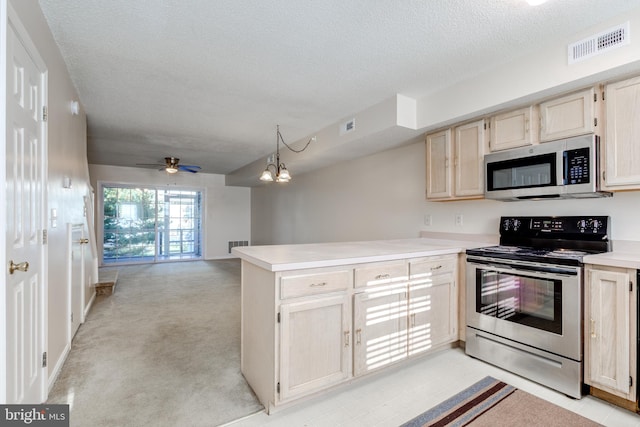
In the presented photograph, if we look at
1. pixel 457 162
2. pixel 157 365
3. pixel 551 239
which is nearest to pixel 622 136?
pixel 551 239

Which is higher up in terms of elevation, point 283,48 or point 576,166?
point 283,48

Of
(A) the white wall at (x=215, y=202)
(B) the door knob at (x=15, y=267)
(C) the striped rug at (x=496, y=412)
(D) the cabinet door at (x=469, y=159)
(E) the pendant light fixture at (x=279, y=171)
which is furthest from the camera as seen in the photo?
(A) the white wall at (x=215, y=202)

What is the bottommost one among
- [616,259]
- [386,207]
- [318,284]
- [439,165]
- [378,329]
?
[378,329]

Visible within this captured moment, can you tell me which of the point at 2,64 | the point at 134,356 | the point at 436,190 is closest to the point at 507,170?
the point at 436,190

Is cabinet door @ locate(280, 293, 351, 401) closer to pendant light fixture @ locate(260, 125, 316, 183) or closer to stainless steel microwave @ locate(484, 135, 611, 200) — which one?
stainless steel microwave @ locate(484, 135, 611, 200)

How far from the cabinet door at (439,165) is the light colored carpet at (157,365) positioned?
245 cm

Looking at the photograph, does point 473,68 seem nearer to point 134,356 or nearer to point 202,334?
point 202,334

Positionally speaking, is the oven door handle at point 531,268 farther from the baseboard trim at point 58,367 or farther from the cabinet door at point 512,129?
the baseboard trim at point 58,367

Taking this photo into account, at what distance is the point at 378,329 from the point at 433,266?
735mm

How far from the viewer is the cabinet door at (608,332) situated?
186cm

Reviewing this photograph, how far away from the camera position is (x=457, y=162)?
3004mm

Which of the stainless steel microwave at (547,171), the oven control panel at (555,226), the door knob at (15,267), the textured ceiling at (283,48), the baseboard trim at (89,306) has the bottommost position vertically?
the baseboard trim at (89,306)

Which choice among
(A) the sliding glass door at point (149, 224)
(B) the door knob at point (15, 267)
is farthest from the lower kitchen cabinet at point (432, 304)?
(A) the sliding glass door at point (149, 224)

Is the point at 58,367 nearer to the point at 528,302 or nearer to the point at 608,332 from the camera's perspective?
the point at 528,302
